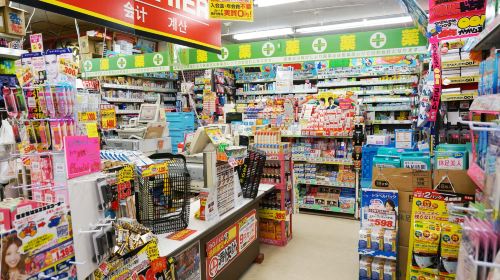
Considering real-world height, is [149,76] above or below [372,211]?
above

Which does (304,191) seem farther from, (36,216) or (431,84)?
(36,216)

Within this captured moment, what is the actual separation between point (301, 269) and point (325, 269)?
10.5 inches

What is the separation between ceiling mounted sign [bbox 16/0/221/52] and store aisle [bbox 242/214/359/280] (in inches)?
108

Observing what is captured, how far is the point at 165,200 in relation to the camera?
7.94 ft

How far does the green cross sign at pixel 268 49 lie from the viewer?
544 cm

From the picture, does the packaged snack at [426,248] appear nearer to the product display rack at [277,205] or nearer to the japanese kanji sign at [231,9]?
the product display rack at [277,205]

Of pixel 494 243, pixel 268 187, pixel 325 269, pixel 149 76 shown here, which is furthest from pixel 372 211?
pixel 149 76

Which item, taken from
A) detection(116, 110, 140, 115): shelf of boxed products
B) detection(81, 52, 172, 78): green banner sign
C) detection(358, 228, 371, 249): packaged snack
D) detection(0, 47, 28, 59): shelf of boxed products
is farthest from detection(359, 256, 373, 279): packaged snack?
detection(116, 110, 140, 115): shelf of boxed products

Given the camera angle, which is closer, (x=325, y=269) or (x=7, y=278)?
(x=7, y=278)

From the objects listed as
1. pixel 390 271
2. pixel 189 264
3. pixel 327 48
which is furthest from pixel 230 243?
pixel 327 48

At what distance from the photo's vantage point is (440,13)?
10.5 feet

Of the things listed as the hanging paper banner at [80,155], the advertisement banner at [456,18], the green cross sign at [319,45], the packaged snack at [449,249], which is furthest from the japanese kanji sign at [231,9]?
the packaged snack at [449,249]

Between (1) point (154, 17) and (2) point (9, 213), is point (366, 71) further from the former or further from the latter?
(2) point (9, 213)

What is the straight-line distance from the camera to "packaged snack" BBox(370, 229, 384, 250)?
9.46 ft
